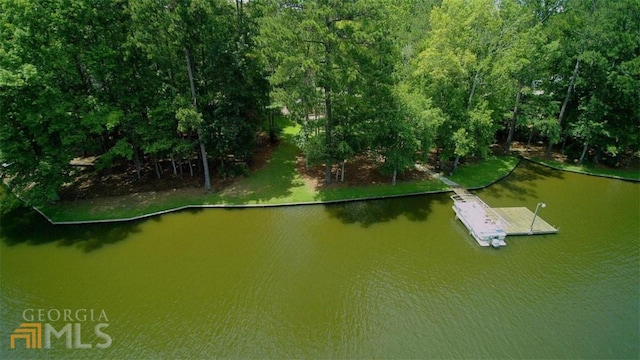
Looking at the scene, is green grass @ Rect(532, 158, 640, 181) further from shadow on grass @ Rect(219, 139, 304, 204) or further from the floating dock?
shadow on grass @ Rect(219, 139, 304, 204)

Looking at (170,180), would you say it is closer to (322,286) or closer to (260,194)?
(260,194)

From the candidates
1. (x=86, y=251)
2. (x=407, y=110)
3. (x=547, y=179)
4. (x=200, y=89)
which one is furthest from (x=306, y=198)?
(x=547, y=179)

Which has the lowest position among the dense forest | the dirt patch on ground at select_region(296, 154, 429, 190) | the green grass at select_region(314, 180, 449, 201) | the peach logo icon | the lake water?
the peach logo icon

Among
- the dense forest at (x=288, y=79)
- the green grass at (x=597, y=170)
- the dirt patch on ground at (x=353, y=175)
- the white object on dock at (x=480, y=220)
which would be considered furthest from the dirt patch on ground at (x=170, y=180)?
the green grass at (x=597, y=170)

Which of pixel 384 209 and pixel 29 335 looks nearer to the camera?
pixel 29 335

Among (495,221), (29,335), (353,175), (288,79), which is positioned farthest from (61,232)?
(495,221)

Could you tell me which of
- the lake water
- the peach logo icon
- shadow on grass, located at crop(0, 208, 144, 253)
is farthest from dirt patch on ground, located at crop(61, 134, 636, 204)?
the peach logo icon

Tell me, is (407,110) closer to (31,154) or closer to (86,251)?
(86,251)
